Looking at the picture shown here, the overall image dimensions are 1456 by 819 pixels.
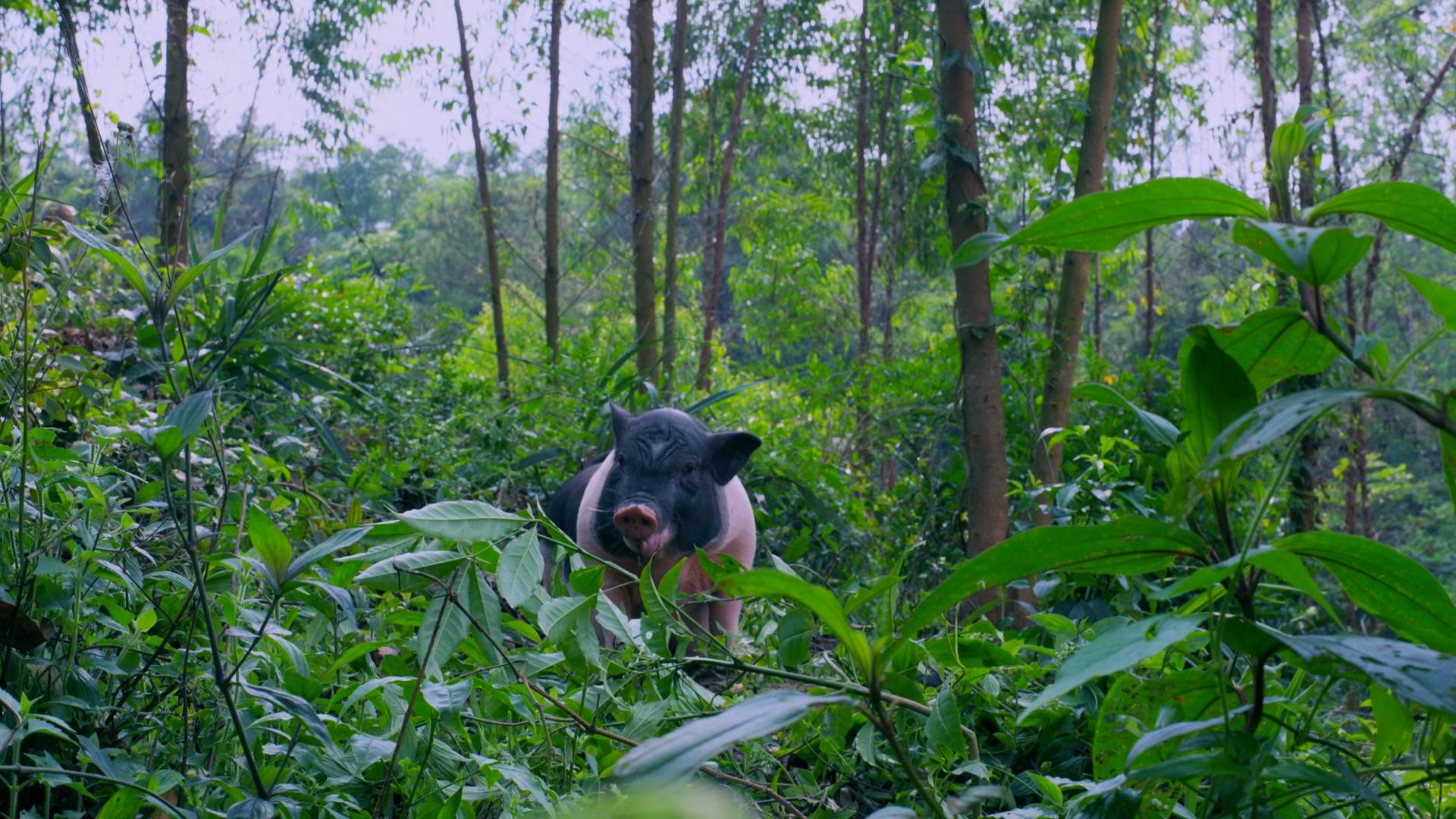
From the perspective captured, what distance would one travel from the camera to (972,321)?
4051 millimetres

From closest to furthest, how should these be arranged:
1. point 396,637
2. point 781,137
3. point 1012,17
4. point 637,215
→ point 396,637 → point 637,215 → point 1012,17 → point 781,137

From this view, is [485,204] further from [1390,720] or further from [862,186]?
[1390,720]

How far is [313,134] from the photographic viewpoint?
10.3m

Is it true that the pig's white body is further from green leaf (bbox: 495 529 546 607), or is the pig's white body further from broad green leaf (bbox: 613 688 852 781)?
broad green leaf (bbox: 613 688 852 781)

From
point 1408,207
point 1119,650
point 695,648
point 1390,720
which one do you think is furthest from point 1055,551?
point 695,648

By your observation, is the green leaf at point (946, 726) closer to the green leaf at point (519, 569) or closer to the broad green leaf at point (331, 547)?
the green leaf at point (519, 569)

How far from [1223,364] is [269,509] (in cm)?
201

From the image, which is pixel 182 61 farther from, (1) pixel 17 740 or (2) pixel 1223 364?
(2) pixel 1223 364

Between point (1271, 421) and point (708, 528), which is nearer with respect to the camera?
point (1271, 421)

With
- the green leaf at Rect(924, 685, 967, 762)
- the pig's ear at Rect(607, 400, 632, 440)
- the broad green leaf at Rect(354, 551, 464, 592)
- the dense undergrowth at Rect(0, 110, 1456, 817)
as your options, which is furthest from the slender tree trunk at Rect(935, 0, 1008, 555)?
the broad green leaf at Rect(354, 551, 464, 592)

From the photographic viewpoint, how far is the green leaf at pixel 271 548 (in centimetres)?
121

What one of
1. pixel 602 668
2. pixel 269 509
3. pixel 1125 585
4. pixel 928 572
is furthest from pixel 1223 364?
pixel 928 572

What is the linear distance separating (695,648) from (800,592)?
2.32 meters

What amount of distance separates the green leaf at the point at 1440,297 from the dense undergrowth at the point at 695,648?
1 cm
